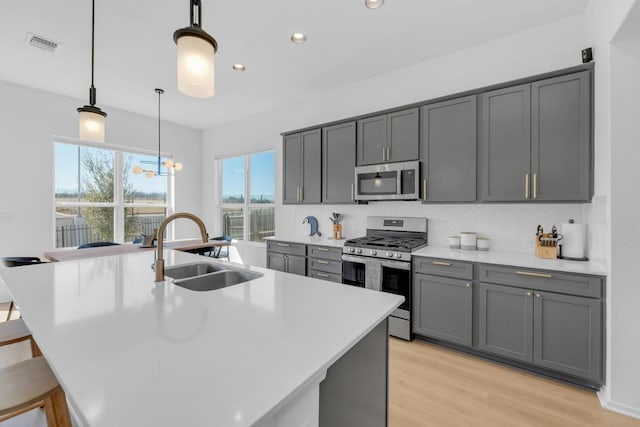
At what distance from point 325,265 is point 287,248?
26.7 inches

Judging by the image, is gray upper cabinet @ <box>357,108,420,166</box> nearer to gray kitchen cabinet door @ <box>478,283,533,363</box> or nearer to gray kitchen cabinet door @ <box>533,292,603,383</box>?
gray kitchen cabinet door @ <box>478,283,533,363</box>

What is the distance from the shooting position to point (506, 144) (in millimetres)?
2625

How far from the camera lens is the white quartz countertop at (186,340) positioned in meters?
0.65

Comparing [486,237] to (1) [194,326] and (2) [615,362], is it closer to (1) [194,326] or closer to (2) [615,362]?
(2) [615,362]

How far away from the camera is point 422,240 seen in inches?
132

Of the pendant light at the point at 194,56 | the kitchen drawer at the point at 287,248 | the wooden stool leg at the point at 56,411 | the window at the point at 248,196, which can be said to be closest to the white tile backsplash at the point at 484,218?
the kitchen drawer at the point at 287,248

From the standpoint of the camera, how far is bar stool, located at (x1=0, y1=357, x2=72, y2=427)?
1.05 metres

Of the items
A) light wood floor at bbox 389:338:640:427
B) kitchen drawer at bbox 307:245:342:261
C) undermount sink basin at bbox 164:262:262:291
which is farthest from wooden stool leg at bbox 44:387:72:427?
kitchen drawer at bbox 307:245:342:261

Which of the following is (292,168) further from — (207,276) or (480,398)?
(480,398)

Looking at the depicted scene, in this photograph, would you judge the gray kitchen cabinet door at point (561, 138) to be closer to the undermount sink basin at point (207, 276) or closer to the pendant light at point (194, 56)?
the undermount sink basin at point (207, 276)

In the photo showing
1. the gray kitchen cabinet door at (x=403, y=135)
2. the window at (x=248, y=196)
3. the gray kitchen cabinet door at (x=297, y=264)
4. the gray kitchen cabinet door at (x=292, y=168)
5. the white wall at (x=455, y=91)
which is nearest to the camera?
the white wall at (x=455, y=91)

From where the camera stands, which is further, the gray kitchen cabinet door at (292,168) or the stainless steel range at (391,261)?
the gray kitchen cabinet door at (292,168)

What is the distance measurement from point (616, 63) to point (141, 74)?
4.69 m

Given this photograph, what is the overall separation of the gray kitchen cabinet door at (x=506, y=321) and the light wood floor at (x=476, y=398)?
189 millimetres
